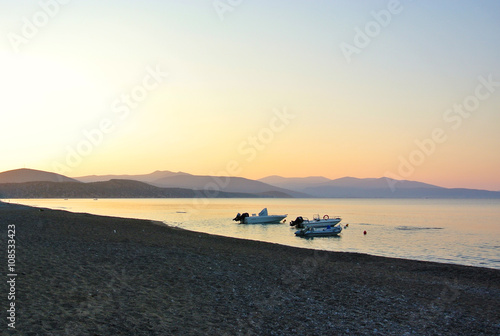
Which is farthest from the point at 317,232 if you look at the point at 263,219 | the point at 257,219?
the point at 263,219

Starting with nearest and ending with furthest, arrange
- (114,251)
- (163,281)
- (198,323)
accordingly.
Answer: (198,323), (163,281), (114,251)

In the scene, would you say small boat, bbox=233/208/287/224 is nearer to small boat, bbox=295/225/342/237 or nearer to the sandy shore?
small boat, bbox=295/225/342/237

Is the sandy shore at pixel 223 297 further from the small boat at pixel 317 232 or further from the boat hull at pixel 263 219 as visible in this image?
the boat hull at pixel 263 219

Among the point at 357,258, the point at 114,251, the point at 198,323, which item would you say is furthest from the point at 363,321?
the point at 357,258

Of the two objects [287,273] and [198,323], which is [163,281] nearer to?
[198,323]

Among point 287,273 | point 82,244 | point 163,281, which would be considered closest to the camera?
point 163,281

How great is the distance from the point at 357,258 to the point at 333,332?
16.8 m

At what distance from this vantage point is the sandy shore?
875 centimetres

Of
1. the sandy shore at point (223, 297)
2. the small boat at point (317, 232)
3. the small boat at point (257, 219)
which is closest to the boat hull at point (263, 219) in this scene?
the small boat at point (257, 219)

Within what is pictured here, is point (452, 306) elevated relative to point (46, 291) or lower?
lower

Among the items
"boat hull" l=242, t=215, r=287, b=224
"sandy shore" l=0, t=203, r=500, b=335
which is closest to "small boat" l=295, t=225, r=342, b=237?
"boat hull" l=242, t=215, r=287, b=224

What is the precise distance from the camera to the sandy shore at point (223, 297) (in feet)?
28.7

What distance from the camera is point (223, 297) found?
11.5 meters

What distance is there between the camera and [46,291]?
1030 centimetres
